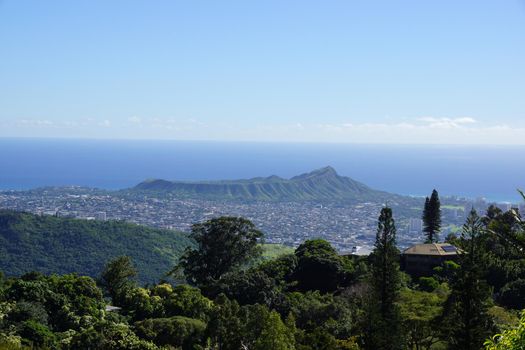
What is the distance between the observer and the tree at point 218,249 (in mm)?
28938

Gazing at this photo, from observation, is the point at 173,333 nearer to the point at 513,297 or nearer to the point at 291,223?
the point at 513,297

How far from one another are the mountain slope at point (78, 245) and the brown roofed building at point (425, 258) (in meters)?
37.6

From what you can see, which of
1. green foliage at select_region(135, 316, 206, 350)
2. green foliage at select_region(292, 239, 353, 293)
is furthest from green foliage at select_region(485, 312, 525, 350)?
green foliage at select_region(292, 239, 353, 293)

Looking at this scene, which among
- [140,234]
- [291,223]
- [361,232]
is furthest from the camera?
[291,223]

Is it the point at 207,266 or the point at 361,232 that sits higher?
the point at 207,266

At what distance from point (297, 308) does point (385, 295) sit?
5.41 metres

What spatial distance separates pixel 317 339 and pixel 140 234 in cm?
6274

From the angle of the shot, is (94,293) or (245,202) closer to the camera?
(94,293)

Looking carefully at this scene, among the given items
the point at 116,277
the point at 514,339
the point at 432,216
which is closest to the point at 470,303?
the point at 514,339

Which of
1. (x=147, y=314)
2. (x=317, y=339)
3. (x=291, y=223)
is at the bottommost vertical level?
(x=291, y=223)

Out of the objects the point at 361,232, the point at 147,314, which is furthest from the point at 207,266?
the point at 361,232

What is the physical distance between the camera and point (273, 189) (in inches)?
6609

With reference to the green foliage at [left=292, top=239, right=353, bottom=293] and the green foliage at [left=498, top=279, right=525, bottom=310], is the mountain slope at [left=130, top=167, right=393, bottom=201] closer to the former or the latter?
the green foliage at [left=292, top=239, right=353, bottom=293]

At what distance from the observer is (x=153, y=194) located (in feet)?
511
